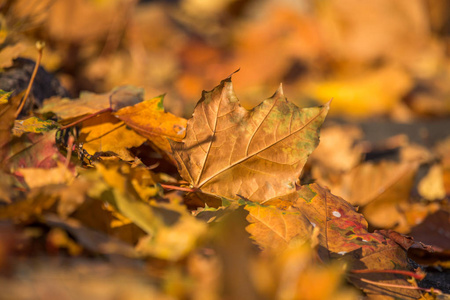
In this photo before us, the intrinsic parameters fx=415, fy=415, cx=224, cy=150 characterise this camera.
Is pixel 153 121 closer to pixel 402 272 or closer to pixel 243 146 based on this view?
pixel 243 146

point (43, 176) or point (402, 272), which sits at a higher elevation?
point (43, 176)

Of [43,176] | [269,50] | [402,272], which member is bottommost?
[269,50]

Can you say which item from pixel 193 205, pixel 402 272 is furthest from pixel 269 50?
pixel 402 272

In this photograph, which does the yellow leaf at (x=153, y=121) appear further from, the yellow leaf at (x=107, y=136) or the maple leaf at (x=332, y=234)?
the maple leaf at (x=332, y=234)

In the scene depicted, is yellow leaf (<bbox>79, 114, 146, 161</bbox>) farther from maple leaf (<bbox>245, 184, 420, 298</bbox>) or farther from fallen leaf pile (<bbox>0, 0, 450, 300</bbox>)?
maple leaf (<bbox>245, 184, 420, 298</bbox>)

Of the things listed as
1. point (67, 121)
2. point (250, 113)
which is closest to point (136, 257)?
point (250, 113)

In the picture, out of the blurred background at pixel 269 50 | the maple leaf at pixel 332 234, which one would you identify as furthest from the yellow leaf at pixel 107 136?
the blurred background at pixel 269 50
